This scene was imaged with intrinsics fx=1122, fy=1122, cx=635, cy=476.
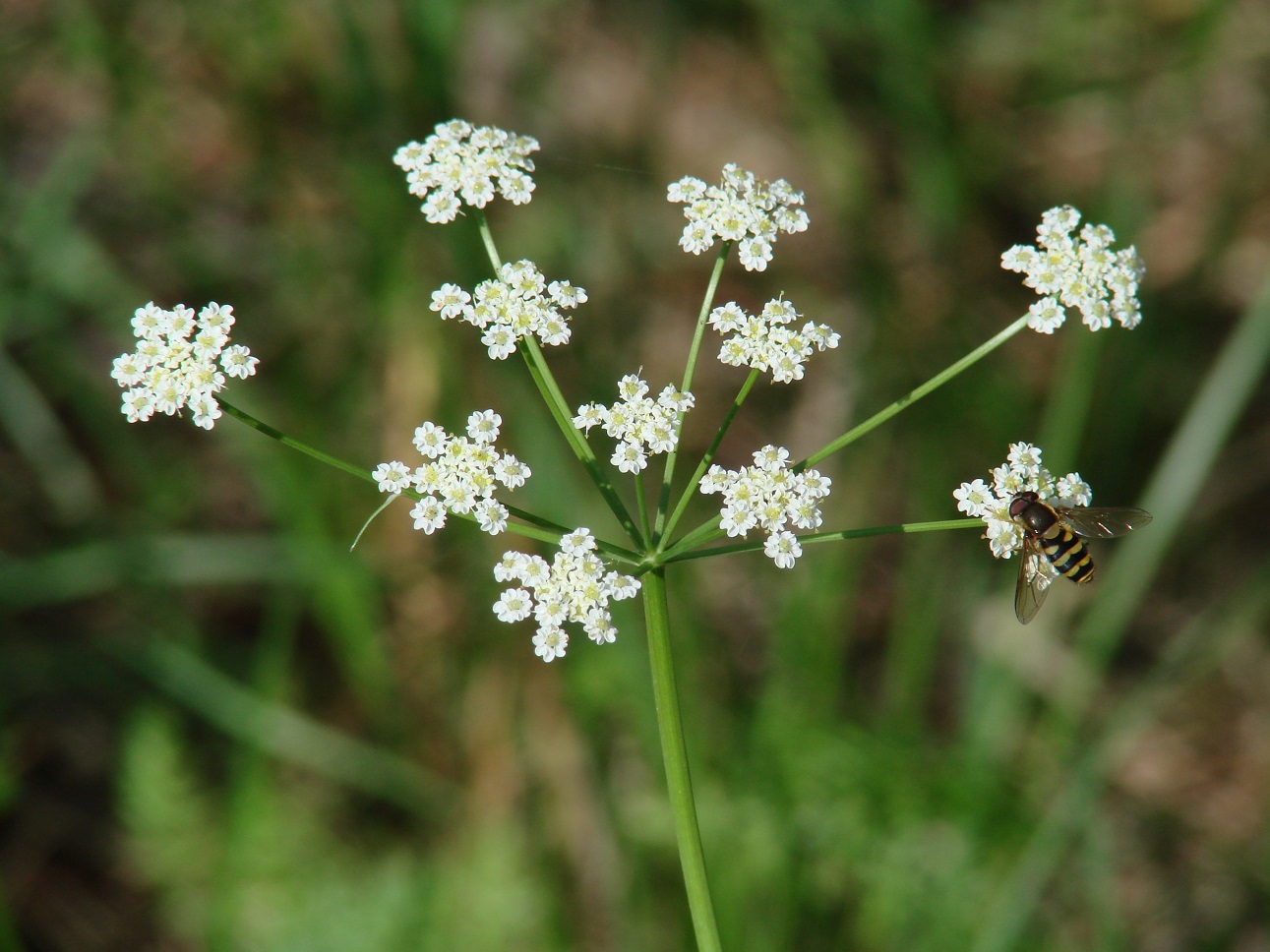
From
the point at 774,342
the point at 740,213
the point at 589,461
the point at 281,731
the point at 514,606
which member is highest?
the point at 281,731

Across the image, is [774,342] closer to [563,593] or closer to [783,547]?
[783,547]

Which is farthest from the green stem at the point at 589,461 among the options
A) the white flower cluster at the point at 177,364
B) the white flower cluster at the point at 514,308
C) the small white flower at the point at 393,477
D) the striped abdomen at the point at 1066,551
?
the striped abdomen at the point at 1066,551

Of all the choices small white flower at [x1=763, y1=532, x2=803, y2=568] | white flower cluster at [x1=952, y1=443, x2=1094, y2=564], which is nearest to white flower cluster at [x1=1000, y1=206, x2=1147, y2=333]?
white flower cluster at [x1=952, y1=443, x2=1094, y2=564]

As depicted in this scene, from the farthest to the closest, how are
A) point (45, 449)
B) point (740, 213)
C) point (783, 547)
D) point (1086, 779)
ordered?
point (45, 449) < point (1086, 779) < point (740, 213) < point (783, 547)

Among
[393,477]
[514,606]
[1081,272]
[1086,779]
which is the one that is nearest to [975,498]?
[1081,272]

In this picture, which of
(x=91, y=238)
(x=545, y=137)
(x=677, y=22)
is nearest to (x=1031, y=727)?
(x=545, y=137)

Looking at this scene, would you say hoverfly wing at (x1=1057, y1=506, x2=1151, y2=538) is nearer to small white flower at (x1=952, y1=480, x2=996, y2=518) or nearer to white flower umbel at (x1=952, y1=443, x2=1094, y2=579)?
white flower umbel at (x1=952, y1=443, x2=1094, y2=579)

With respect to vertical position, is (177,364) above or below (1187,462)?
below
